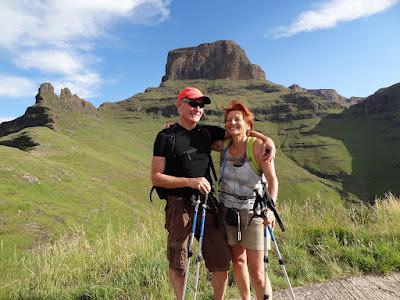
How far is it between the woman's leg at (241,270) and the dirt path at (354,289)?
36.2 inches

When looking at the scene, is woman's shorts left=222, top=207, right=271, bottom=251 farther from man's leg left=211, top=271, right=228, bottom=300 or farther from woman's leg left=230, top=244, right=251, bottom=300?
man's leg left=211, top=271, right=228, bottom=300

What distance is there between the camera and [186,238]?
4.97 meters

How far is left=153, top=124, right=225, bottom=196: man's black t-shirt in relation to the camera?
495 centimetres

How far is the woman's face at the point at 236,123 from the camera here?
203 inches

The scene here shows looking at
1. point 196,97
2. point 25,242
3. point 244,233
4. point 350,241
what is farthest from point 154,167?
point 25,242

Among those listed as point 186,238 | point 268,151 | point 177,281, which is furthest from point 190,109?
point 177,281

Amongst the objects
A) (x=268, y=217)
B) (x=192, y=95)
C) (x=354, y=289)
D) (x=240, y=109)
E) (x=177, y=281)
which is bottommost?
(x=354, y=289)

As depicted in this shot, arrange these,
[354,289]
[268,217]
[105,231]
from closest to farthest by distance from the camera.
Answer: [268,217], [354,289], [105,231]

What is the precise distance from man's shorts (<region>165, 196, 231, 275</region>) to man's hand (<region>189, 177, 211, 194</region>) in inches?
12.1

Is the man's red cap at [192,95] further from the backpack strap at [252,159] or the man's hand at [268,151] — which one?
the man's hand at [268,151]

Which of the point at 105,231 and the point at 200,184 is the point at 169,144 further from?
the point at 105,231

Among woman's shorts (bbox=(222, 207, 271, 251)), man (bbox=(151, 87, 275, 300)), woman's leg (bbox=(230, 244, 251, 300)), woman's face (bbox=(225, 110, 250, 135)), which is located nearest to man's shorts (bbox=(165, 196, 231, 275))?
man (bbox=(151, 87, 275, 300))

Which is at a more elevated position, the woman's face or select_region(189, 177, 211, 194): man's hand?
the woman's face

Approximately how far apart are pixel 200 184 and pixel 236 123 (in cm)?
95
